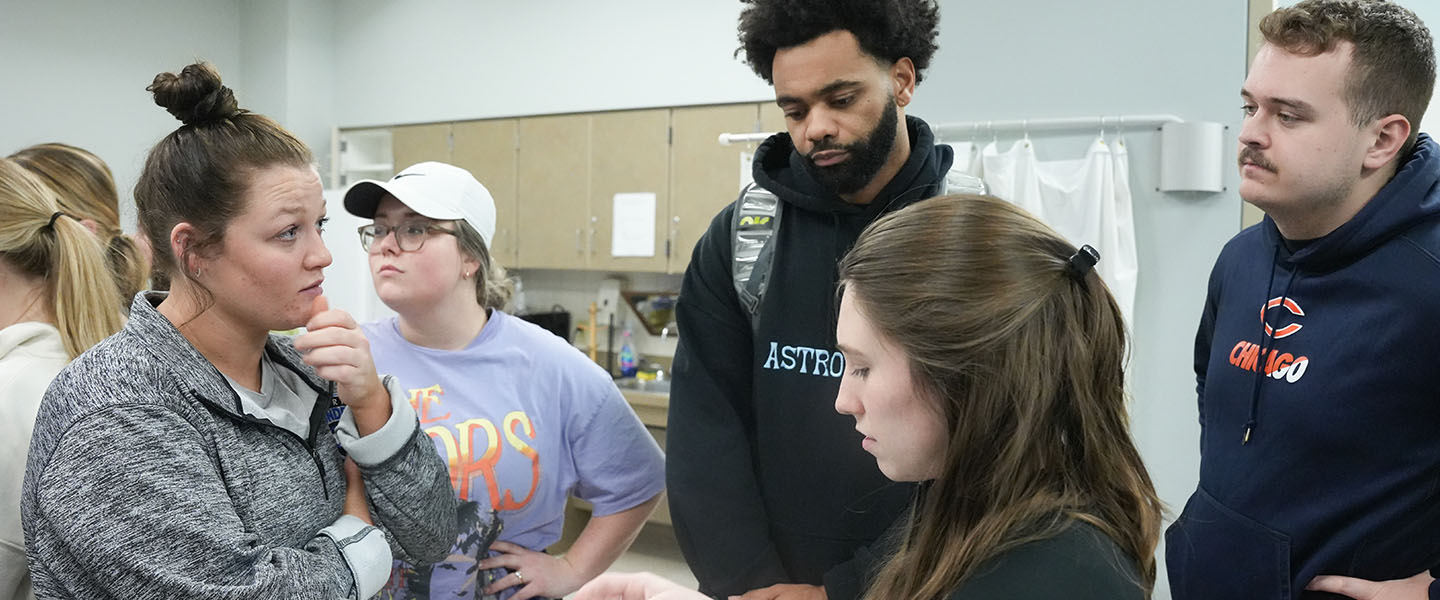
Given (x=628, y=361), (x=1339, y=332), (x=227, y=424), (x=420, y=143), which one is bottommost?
(x=628, y=361)

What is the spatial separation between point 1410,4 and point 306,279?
8.30 ft

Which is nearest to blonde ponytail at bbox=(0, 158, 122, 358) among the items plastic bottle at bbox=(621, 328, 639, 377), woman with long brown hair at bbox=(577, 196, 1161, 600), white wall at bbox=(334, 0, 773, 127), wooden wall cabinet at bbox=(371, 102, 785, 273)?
woman with long brown hair at bbox=(577, 196, 1161, 600)

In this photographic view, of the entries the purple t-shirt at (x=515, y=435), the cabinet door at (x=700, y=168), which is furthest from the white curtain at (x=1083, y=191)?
the cabinet door at (x=700, y=168)

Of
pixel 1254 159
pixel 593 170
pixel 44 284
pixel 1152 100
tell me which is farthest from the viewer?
pixel 593 170

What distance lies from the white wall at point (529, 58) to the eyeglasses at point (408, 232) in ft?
10.6

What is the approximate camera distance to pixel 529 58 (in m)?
5.57

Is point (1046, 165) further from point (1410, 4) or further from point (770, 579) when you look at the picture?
point (770, 579)

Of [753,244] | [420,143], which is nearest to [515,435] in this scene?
[753,244]

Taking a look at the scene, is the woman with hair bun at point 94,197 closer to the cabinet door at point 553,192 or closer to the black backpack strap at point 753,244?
the black backpack strap at point 753,244

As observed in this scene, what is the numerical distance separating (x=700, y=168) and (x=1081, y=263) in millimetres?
3843

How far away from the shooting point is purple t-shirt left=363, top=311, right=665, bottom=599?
1.64 m

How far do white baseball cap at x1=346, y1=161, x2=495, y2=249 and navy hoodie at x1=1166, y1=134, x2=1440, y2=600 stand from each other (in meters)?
1.31

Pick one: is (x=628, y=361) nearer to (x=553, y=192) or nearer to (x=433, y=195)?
(x=553, y=192)

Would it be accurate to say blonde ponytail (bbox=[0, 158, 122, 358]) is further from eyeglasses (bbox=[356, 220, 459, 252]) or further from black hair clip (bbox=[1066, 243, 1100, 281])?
black hair clip (bbox=[1066, 243, 1100, 281])
